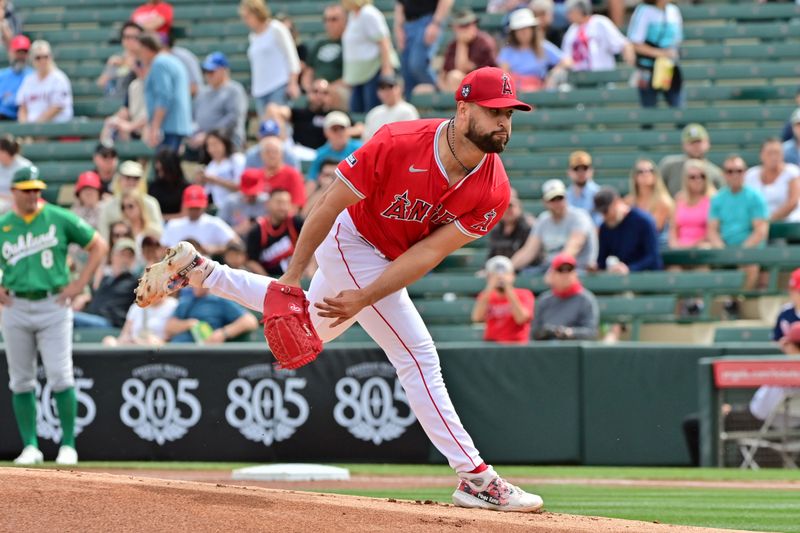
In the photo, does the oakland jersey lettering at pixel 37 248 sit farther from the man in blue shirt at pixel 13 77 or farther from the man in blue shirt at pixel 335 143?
the man in blue shirt at pixel 13 77

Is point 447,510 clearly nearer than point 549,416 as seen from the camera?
Yes

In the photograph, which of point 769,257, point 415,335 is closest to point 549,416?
point 769,257

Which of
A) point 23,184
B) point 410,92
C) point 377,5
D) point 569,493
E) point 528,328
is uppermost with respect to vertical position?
point 377,5

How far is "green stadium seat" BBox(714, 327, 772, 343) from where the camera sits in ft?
41.1

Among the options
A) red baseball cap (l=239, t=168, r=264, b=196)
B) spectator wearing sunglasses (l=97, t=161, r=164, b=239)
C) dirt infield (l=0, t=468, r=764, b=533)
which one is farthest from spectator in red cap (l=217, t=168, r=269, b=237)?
dirt infield (l=0, t=468, r=764, b=533)

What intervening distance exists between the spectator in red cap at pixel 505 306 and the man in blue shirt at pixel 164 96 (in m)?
5.06

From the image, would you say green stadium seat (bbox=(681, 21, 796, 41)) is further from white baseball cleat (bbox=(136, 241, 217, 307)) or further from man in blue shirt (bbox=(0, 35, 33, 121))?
white baseball cleat (bbox=(136, 241, 217, 307))

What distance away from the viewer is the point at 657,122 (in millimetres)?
15531

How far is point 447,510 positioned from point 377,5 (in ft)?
42.7

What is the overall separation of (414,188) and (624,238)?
7.43 meters

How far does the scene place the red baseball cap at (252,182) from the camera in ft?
45.3

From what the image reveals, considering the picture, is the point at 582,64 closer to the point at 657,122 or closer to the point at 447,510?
the point at 657,122

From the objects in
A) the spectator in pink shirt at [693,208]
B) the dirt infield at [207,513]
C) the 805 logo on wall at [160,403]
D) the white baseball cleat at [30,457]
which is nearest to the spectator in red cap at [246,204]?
the 805 logo on wall at [160,403]

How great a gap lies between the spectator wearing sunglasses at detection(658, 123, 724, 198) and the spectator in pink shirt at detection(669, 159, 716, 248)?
232mm
